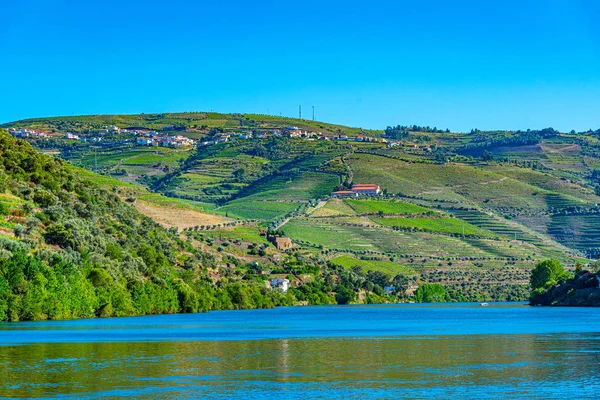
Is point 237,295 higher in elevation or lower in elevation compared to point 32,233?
lower

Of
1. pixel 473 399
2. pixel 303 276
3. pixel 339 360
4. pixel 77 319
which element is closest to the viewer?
pixel 473 399

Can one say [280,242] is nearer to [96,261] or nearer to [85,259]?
[96,261]

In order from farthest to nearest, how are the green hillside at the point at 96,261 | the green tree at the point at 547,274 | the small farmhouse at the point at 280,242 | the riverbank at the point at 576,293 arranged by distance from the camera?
the small farmhouse at the point at 280,242, the green tree at the point at 547,274, the riverbank at the point at 576,293, the green hillside at the point at 96,261

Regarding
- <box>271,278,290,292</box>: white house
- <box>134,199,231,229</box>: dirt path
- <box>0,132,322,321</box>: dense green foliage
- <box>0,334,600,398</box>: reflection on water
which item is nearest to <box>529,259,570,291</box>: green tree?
<box>271,278,290,292</box>: white house

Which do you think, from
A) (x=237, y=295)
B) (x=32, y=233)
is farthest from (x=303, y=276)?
(x=32, y=233)

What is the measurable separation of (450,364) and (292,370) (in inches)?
335

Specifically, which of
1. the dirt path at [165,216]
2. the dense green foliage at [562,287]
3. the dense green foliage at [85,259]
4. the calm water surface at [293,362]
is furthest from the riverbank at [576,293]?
the dirt path at [165,216]

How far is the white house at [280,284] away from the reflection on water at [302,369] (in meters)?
98.9

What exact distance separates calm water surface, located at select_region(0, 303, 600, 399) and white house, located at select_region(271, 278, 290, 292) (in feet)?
270

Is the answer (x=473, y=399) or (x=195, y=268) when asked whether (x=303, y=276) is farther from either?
(x=473, y=399)

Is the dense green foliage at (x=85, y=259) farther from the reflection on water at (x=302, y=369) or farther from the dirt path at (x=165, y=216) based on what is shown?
the dirt path at (x=165, y=216)

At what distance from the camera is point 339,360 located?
56.4m

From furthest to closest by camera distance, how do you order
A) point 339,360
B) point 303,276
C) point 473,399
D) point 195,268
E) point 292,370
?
point 303,276 < point 195,268 < point 339,360 < point 292,370 < point 473,399

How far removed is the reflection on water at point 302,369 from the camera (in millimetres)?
43938
